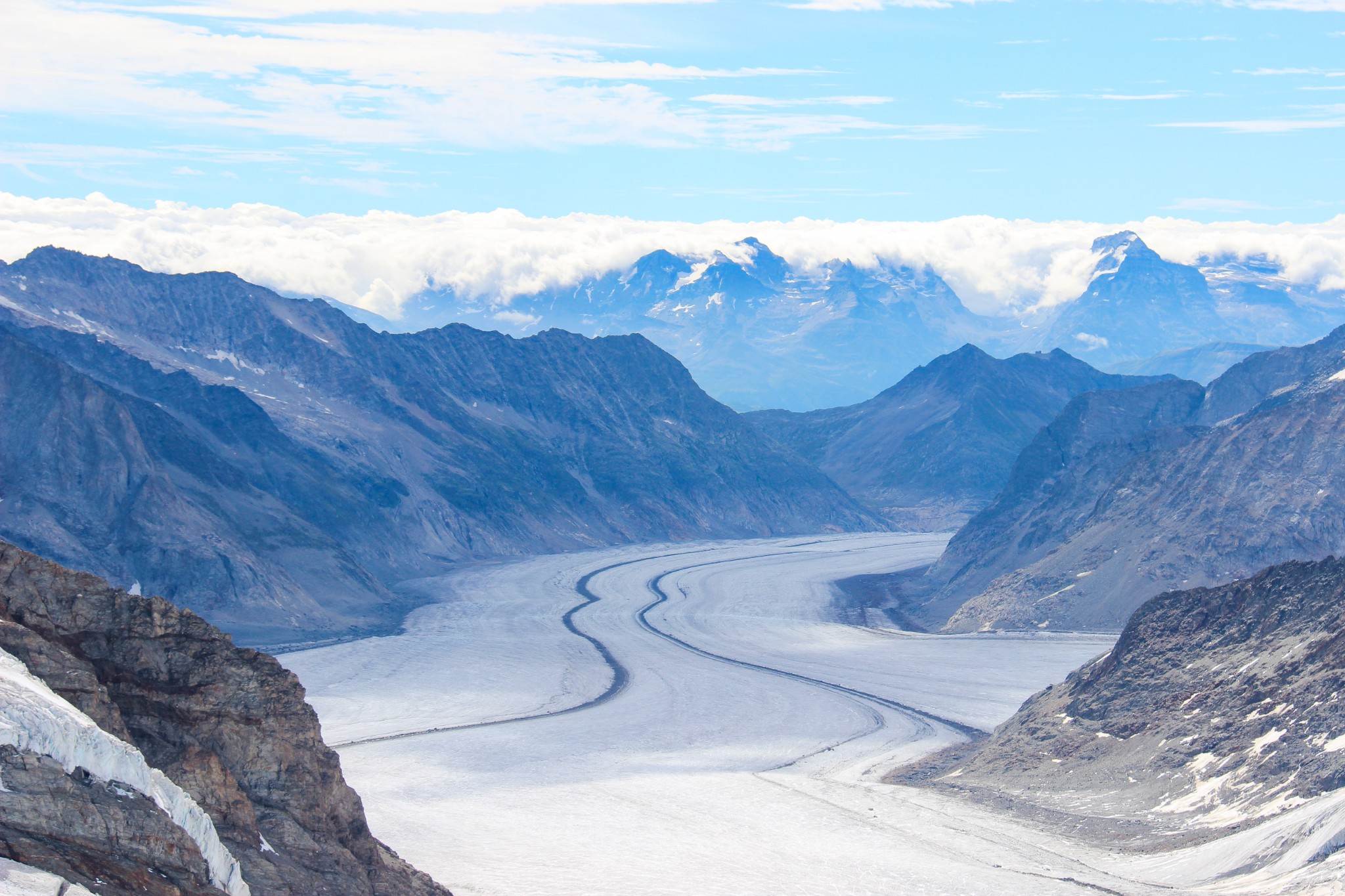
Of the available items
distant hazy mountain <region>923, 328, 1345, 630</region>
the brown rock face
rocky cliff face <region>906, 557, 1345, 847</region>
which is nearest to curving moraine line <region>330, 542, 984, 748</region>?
rocky cliff face <region>906, 557, 1345, 847</region>

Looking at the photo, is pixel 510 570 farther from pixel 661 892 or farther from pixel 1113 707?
pixel 661 892

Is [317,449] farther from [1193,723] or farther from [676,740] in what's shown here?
[1193,723]

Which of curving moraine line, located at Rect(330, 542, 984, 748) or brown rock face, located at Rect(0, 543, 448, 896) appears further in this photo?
curving moraine line, located at Rect(330, 542, 984, 748)

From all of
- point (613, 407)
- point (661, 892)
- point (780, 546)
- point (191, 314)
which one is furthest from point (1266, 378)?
point (661, 892)

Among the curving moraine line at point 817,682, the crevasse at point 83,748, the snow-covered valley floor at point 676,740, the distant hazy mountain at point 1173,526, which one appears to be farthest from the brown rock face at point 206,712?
the distant hazy mountain at point 1173,526

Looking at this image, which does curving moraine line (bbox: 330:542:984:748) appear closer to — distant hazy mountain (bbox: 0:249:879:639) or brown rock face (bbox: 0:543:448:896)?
distant hazy mountain (bbox: 0:249:879:639)

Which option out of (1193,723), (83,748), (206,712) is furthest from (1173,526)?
(83,748)
